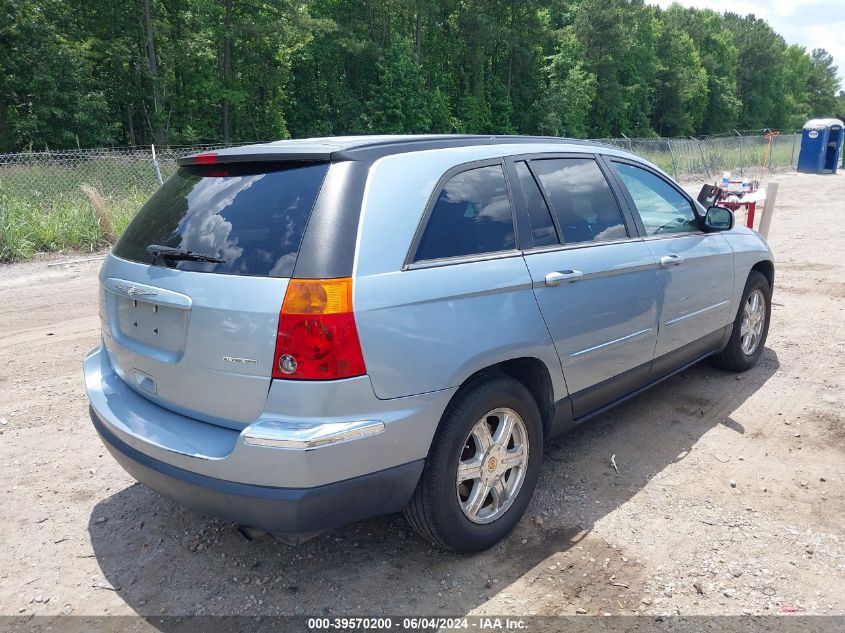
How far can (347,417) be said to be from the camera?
2.38 metres

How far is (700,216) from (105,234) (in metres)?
9.79

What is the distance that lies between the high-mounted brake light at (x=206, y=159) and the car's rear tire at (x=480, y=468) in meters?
1.54

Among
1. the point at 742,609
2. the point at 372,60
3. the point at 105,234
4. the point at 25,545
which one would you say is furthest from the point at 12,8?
the point at 742,609

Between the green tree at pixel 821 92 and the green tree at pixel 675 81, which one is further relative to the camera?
the green tree at pixel 821 92

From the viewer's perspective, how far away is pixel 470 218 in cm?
295

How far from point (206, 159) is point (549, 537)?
2.42 metres

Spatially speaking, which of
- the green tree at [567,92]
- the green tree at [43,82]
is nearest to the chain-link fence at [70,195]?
the green tree at [43,82]

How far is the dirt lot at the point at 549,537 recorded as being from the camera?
2.74 m

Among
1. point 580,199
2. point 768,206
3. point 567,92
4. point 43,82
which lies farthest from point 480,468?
point 567,92

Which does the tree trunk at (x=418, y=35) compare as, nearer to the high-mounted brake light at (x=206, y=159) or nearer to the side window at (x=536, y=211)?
the side window at (x=536, y=211)

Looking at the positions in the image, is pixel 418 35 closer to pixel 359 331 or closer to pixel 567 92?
pixel 567 92

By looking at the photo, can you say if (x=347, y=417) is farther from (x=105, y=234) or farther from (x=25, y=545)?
(x=105, y=234)

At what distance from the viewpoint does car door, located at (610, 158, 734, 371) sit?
404 cm

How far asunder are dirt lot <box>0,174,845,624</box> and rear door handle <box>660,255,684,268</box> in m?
1.12
